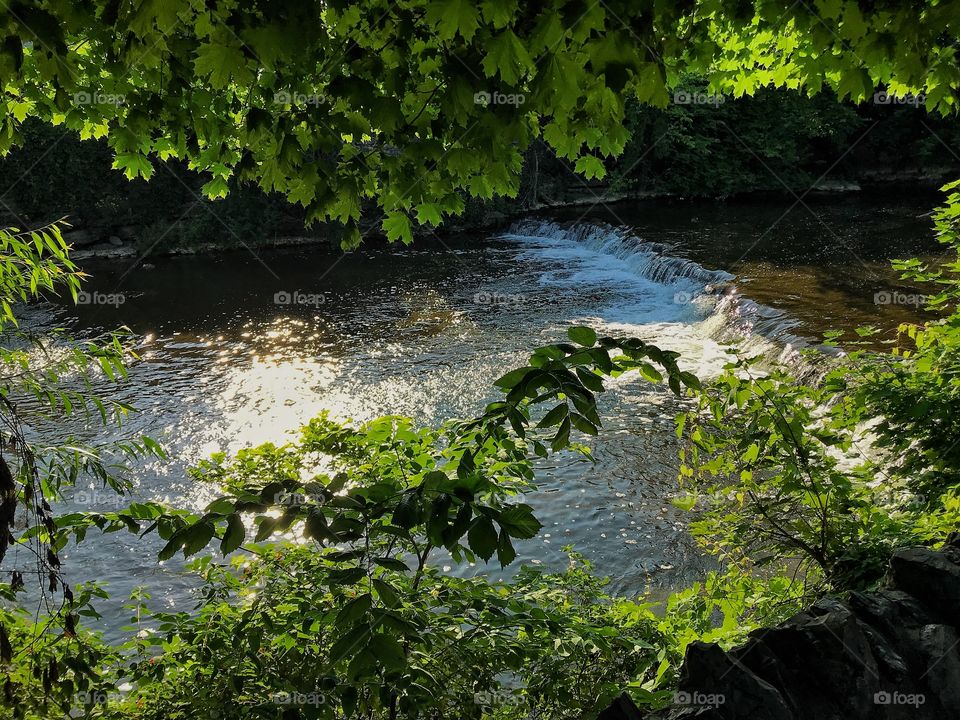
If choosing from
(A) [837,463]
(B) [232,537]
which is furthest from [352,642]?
(A) [837,463]

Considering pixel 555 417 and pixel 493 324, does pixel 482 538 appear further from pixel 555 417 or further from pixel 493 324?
pixel 493 324

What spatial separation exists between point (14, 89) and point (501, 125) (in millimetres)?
2334

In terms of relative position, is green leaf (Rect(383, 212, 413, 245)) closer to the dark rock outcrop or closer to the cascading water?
the dark rock outcrop

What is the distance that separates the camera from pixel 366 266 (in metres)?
20.2

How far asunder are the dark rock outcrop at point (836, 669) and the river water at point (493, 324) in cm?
380

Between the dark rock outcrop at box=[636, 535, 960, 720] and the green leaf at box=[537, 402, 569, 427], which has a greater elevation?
the green leaf at box=[537, 402, 569, 427]

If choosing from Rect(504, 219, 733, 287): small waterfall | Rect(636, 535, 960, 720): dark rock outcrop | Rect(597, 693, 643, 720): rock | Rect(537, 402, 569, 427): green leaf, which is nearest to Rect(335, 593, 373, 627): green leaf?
Rect(537, 402, 569, 427): green leaf

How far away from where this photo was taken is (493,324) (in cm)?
1398

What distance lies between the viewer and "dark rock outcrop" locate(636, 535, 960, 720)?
2377 millimetres

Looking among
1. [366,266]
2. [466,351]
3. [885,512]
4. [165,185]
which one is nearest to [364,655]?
[885,512]

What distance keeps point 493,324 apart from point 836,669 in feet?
38.3

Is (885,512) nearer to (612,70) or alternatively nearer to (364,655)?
(612,70)

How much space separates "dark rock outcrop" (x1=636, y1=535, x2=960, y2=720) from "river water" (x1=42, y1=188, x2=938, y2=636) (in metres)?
3.80

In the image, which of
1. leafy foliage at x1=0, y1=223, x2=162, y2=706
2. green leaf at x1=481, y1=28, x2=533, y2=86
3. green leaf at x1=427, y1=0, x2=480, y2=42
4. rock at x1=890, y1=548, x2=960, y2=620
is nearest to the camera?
green leaf at x1=427, y1=0, x2=480, y2=42
